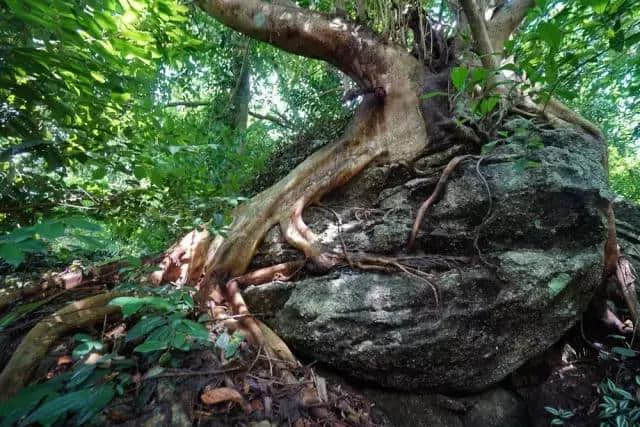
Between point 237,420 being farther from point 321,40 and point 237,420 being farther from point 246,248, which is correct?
point 321,40

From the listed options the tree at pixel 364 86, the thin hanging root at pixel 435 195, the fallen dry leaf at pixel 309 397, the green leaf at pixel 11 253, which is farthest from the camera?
the tree at pixel 364 86

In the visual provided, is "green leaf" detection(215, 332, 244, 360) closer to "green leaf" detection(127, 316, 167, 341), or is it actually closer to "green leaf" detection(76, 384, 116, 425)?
"green leaf" detection(127, 316, 167, 341)

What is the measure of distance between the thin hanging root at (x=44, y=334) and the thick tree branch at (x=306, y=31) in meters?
2.99

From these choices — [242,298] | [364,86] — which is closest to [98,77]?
[242,298]

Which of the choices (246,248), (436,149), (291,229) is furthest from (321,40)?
(246,248)

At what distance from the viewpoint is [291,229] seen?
2.77 m

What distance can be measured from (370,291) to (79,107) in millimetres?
2215

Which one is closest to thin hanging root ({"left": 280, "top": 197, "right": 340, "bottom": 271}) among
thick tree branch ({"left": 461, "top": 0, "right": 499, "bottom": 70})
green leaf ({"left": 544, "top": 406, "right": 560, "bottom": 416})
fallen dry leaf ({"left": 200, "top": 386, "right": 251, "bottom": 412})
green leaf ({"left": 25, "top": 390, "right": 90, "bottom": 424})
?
fallen dry leaf ({"left": 200, "top": 386, "right": 251, "bottom": 412})

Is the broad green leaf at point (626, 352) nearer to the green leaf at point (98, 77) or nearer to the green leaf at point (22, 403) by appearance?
the green leaf at point (22, 403)

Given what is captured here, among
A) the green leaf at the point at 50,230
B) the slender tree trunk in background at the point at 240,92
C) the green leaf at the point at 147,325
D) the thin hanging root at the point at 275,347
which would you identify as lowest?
the thin hanging root at the point at 275,347

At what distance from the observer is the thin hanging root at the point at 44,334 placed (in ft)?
5.30

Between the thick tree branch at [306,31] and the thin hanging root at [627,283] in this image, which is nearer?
the thin hanging root at [627,283]

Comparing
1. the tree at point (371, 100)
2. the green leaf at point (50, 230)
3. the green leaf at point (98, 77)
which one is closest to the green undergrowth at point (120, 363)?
the green leaf at point (50, 230)

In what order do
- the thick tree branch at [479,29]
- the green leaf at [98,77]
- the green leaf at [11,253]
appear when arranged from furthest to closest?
the thick tree branch at [479,29]
the green leaf at [98,77]
the green leaf at [11,253]
